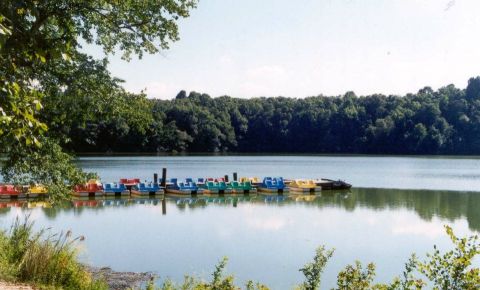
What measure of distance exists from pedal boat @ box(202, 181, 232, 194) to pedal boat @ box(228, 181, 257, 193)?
0.37 metres

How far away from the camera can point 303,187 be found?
36938 mm

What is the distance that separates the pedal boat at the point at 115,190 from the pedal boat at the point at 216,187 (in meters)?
5.01

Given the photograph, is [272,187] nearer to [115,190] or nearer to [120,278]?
[115,190]

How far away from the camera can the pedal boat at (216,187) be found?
34.8 m

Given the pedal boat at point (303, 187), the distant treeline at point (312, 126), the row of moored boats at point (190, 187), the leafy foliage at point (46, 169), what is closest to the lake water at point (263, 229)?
the pedal boat at point (303, 187)

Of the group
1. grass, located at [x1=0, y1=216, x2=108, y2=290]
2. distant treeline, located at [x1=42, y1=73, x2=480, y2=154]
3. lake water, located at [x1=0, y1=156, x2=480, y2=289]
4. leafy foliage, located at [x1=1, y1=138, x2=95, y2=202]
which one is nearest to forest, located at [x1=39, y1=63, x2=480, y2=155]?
distant treeline, located at [x1=42, y1=73, x2=480, y2=154]

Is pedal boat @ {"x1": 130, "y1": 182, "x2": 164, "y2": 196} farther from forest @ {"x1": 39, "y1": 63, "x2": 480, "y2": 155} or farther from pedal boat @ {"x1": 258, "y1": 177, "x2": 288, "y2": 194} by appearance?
forest @ {"x1": 39, "y1": 63, "x2": 480, "y2": 155}

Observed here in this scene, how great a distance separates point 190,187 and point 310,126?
77.6 metres

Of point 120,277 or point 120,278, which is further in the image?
point 120,277

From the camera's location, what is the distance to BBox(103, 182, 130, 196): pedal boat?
31875 mm

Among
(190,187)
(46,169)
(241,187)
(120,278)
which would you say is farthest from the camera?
(241,187)

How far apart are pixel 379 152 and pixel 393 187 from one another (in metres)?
61.7

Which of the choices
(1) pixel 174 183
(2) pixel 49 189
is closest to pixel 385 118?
(1) pixel 174 183

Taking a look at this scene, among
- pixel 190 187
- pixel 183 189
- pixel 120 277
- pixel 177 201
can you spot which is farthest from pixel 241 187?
pixel 120 277
